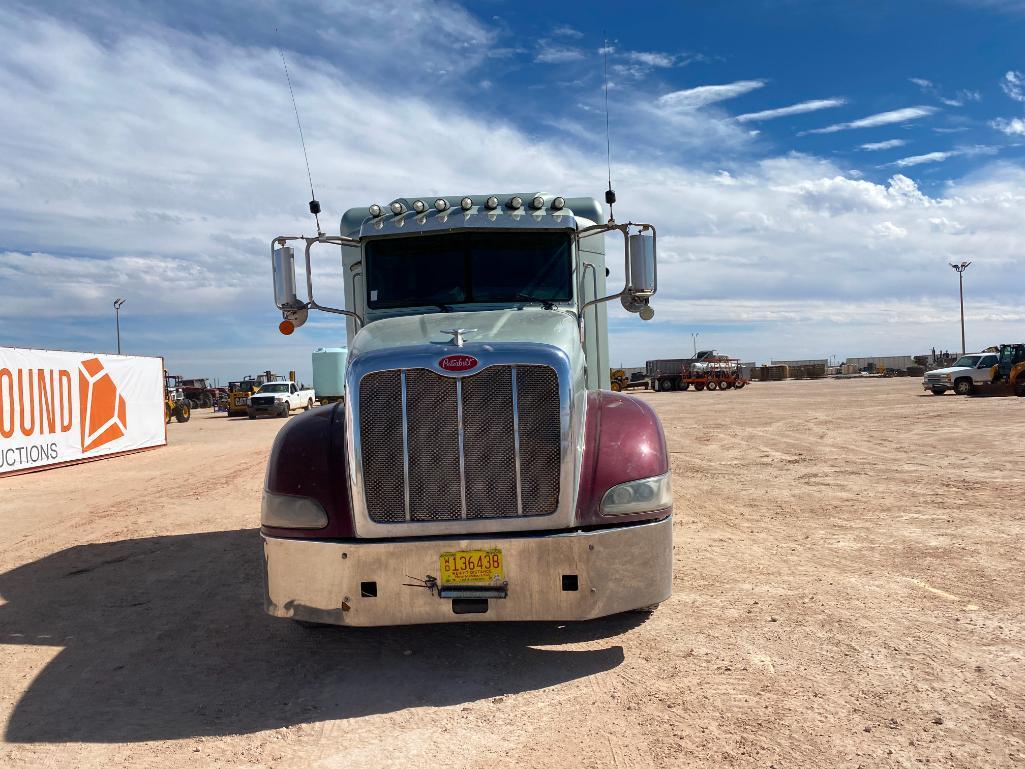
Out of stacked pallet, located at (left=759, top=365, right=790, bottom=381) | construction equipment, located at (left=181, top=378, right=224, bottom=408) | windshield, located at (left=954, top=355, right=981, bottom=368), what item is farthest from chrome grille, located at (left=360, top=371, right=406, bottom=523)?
stacked pallet, located at (left=759, top=365, right=790, bottom=381)

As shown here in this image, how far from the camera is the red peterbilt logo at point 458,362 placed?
4051 millimetres

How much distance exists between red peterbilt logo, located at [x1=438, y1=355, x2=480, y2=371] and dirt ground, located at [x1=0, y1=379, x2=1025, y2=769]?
1.70 m

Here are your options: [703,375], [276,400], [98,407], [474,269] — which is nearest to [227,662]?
[474,269]

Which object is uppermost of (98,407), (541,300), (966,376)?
(541,300)

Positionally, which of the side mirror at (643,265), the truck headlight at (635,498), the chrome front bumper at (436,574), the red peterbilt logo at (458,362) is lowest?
the chrome front bumper at (436,574)

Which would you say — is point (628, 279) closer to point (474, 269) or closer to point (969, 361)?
point (474, 269)

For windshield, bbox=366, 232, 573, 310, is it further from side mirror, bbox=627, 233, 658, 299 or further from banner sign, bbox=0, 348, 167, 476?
banner sign, bbox=0, 348, 167, 476

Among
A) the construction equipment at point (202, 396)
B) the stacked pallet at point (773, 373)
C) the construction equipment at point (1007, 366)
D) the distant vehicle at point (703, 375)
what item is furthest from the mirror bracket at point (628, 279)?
the stacked pallet at point (773, 373)

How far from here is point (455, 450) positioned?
13.2ft

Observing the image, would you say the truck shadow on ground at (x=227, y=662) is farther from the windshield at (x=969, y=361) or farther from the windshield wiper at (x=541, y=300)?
the windshield at (x=969, y=361)

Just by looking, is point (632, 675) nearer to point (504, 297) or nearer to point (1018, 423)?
point (504, 297)

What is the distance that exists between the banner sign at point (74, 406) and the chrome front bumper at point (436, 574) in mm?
14060

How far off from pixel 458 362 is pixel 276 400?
32.3 m

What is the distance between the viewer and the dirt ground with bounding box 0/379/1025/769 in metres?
3.35
